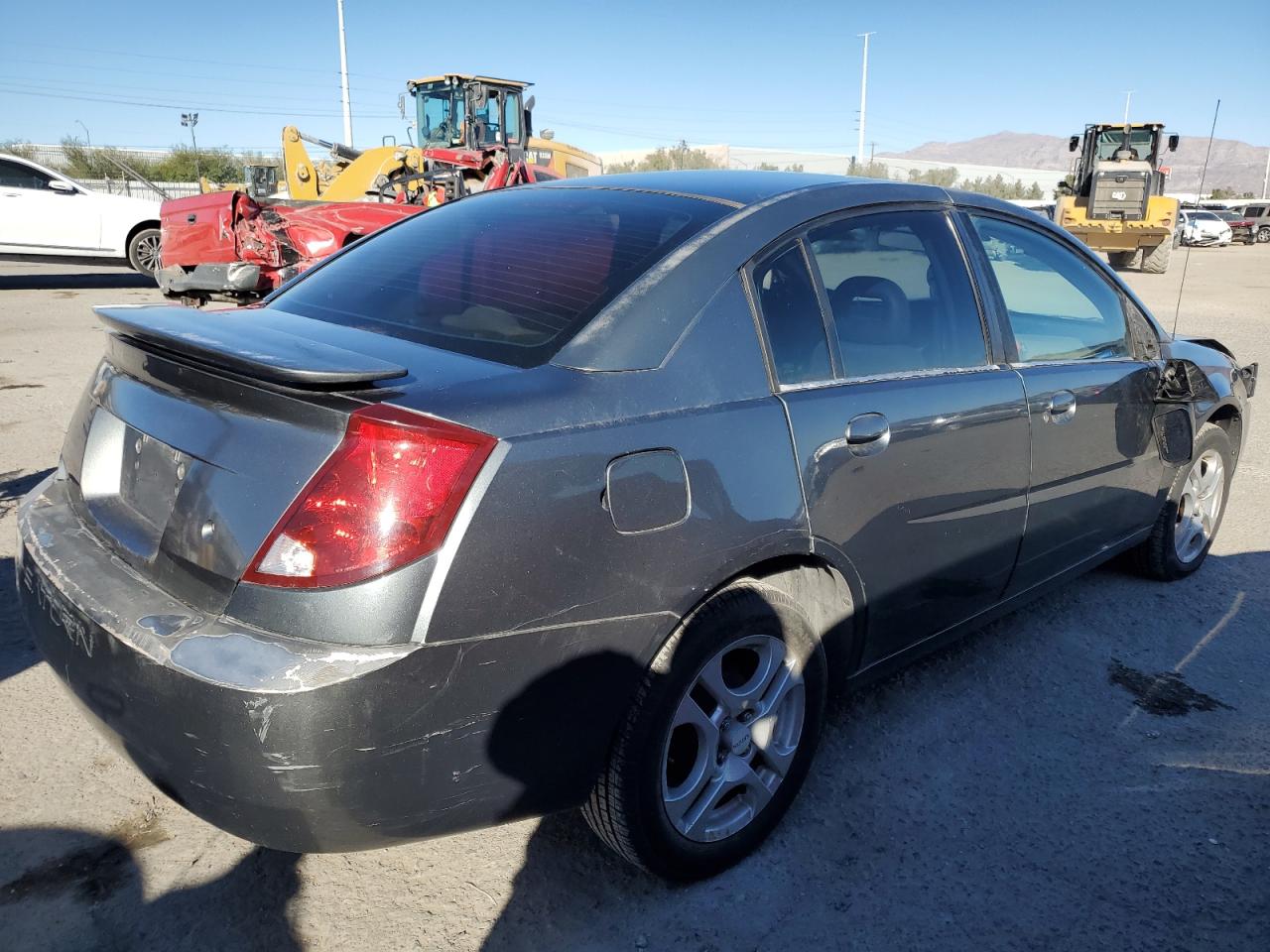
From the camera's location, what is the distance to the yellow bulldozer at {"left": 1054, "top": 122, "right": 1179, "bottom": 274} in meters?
22.0

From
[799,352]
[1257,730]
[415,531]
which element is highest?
[799,352]

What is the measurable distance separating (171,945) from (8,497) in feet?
11.5

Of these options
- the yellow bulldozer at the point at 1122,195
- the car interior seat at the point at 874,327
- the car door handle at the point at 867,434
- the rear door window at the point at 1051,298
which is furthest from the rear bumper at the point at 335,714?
the yellow bulldozer at the point at 1122,195

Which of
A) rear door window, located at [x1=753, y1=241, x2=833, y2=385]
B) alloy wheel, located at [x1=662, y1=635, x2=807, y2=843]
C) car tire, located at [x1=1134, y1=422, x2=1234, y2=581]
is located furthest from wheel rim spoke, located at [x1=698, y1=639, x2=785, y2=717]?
car tire, located at [x1=1134, y1=422, x2=1234, y2=581]

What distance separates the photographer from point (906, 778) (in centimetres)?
286

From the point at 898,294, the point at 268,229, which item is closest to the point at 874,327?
the point at 898,294

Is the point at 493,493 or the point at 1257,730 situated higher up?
the point at 493,493

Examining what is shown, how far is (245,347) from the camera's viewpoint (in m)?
2.01

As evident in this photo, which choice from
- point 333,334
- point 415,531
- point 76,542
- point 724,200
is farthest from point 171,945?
point 724,200

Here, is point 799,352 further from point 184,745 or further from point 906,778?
point 184,745

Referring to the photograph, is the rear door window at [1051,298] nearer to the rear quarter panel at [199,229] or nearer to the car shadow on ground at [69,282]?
the rear quarter panel at [199,229]

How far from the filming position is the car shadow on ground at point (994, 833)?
2273mm

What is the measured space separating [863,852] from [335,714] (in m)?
1.50

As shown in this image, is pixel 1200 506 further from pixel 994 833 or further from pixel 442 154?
pixel 442 154
